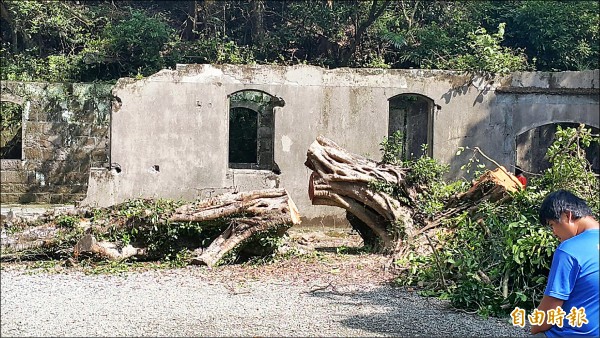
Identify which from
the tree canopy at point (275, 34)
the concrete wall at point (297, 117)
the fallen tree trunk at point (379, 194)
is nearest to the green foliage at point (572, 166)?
the fallen tree trunk at point (379, 194)

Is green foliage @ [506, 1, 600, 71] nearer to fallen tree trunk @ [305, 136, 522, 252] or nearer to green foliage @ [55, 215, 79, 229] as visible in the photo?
fallen tree trunk @ [305, 136, 522, 252]

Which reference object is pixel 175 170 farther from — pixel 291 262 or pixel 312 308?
pixel 312 308

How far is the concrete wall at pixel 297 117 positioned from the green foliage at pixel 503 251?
15.1 ft

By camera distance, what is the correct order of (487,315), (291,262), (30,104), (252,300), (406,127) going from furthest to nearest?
1. (406,127)
2. (30,104)
3. (291,262)
4. (252,300)
5. (487,315)

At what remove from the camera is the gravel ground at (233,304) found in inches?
242

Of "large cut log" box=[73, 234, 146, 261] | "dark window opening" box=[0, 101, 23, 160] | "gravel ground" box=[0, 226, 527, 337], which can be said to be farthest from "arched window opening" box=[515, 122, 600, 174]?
"dark window opening" box=[0, 101, 23, 160]

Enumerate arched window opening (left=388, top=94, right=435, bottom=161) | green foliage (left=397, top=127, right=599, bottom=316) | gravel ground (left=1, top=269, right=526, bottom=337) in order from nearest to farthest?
gravel ground (left=1, top=269, right=526, bottom=337) → green foliage (left=397, top=127, right=599, bottom=316) → arched window opening (left=388, top=94, right=435, bottom=161)

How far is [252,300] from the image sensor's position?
739cm

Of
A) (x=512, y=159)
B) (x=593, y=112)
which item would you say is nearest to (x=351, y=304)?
(x=512, y=159)

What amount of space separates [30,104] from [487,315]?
1278 centimetres

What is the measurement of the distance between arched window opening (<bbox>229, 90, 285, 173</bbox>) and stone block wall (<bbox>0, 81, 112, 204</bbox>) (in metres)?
3.47

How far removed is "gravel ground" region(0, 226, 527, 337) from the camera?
615 centimetres

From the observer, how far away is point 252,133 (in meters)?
18.9

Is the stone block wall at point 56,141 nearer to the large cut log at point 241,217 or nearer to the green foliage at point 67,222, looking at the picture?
the green foliage at point 67,222
